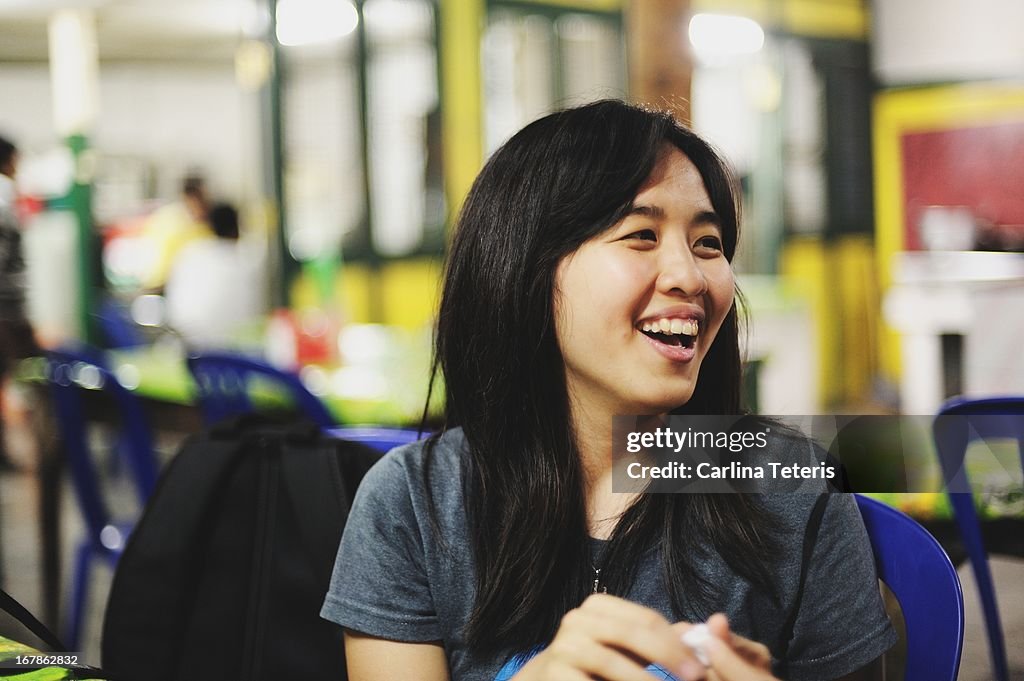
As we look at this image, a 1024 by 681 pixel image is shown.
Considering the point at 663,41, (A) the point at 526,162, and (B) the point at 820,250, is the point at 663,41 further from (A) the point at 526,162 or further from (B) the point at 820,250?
(B) the point at 820,250

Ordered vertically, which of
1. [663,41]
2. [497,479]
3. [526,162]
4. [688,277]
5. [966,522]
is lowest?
[966,522]

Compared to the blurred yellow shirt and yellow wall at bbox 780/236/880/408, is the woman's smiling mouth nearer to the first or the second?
the blurred yellow shirt

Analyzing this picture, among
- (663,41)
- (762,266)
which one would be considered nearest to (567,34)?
(762,266)

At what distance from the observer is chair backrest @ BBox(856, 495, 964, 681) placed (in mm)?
981

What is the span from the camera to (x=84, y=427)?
2598 millimetres

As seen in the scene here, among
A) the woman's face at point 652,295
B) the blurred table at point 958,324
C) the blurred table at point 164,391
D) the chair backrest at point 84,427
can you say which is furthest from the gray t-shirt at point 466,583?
the blurred table at point 958,324

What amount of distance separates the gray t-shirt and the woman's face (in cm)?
15

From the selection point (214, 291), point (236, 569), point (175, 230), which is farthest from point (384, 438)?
point (175, 230)

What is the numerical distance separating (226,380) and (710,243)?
5.42 feet

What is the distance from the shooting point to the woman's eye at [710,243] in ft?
3.14

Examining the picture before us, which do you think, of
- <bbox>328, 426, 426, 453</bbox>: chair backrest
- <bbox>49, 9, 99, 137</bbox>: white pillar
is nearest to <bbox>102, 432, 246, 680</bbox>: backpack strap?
<bbox>328, 426, 426, 453</bbox>: chair backrest

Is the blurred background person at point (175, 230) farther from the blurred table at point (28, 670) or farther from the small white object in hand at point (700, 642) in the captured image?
the small white object in hand at point (700, 642)

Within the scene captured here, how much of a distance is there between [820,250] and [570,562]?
21.1ft

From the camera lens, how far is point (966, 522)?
4.79 feet
